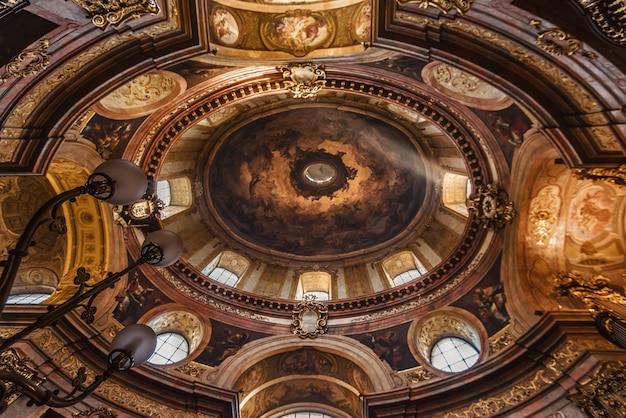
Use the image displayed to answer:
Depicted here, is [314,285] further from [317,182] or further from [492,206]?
[492,206]

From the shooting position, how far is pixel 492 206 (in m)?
11.8

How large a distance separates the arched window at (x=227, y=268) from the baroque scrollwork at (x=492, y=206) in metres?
9.10

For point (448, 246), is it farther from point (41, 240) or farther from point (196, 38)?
point (41, 240)

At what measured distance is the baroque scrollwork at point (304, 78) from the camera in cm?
1048

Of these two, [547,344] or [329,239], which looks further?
[329,239]

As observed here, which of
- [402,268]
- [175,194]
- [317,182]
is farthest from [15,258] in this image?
[317,182]

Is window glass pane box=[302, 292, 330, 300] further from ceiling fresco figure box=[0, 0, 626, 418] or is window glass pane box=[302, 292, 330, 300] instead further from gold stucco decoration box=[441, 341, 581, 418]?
gold stucco decoration box=[441, 341, 581, 418]

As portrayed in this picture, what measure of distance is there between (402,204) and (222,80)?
411 inches

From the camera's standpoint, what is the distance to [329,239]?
778 inches

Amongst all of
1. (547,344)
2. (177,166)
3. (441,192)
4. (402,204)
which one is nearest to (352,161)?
(402,204)

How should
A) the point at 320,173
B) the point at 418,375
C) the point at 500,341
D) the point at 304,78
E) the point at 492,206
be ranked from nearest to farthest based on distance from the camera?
1. the point at 304,78
2. the point at 500,341
3. the point at 418,375
4. the point at 492,206
5. the point at 320,173

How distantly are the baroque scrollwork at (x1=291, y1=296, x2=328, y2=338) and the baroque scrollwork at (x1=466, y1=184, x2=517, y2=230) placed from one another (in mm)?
5648

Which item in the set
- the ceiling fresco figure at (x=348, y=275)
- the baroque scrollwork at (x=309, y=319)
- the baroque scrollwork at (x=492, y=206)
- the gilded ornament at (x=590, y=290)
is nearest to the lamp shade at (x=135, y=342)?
the ceiling fresco figure at (x=348, y=275)

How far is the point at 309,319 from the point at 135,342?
8540mm
